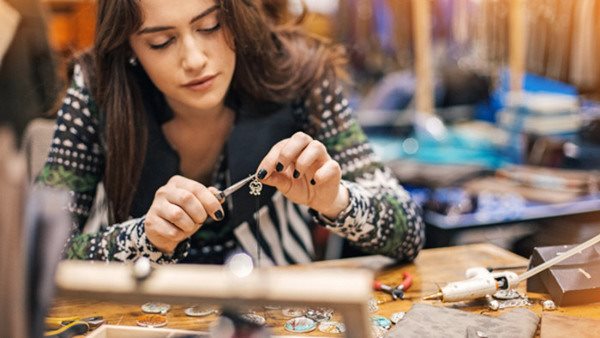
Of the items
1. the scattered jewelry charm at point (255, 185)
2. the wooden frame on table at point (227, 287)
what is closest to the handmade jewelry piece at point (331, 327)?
the scattered jewelry charm at point (255, 185)

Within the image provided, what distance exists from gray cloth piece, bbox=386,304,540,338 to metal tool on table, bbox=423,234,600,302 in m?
0.06

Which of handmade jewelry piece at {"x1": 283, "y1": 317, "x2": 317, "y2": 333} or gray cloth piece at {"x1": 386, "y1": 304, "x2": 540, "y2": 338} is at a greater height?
gray cloth piece at {"x1": 386, "y1": 304, "x2": 540, "y2": 338}

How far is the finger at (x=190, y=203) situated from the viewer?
1.08m

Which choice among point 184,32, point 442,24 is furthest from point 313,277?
point 442,24

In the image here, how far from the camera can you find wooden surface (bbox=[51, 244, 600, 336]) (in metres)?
0.99

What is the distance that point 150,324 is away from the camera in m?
1.01

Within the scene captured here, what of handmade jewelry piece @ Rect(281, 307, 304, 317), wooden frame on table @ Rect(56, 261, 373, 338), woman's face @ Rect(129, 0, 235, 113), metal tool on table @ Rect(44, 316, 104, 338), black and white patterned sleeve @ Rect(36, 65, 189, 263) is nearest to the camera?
wooden frame on table @ Rect(56, 261, 373, 338)

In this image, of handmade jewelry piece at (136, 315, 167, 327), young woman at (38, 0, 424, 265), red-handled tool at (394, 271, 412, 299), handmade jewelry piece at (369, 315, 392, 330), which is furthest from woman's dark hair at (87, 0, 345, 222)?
handmade jewelry piece at (369, 315, 392, 330)

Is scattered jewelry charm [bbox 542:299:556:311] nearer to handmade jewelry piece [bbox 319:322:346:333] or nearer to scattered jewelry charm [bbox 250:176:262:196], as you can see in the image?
handmade jewelry piece [bbox 319:322:346:333]

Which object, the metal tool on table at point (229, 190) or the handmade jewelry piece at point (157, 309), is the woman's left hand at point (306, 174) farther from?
the handmade jewelry piece at point (157, 309)

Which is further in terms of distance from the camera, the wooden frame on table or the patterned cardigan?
the patterned cardigan

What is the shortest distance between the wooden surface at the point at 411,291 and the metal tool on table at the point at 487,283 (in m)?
0.02

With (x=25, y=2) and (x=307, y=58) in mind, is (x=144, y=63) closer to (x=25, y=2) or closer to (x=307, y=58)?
(x=307, y=58)

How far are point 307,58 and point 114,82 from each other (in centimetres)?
44
